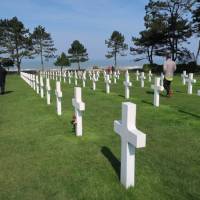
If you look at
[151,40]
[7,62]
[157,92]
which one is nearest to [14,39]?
[7,62]

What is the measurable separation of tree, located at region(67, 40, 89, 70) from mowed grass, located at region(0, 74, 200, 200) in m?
69.4

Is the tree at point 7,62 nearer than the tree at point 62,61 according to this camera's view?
Yes

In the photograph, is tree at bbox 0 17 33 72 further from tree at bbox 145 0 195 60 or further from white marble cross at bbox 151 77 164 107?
white marble cross at bbox 151 77 164 107

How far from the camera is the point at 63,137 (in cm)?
764

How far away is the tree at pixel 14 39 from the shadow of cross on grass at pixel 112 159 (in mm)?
61909

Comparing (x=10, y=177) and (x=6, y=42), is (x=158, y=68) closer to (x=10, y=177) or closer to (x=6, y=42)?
(x=6, y=42)

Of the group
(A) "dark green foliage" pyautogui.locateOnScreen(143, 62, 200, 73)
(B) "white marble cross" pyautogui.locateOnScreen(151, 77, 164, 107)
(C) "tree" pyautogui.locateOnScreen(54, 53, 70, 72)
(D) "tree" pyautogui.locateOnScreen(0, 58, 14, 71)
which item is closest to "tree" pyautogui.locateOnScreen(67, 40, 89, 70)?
(C) "tree" pyautogui.locateOnScreen(54, 53, 70, 72)

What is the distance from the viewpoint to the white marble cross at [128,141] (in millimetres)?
4353

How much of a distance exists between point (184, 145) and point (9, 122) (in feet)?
17.4

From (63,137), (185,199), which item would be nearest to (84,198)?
(185,199)

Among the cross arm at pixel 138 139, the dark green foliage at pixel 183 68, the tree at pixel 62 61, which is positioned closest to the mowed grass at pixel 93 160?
the cross arm at pixel 138 139

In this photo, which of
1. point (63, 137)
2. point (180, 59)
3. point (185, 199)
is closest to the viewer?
point (185, 199)

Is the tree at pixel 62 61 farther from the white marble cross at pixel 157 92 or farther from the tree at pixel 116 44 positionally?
the white marble cross at pixel 157 92

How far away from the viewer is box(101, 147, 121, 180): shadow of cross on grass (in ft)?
17.8
